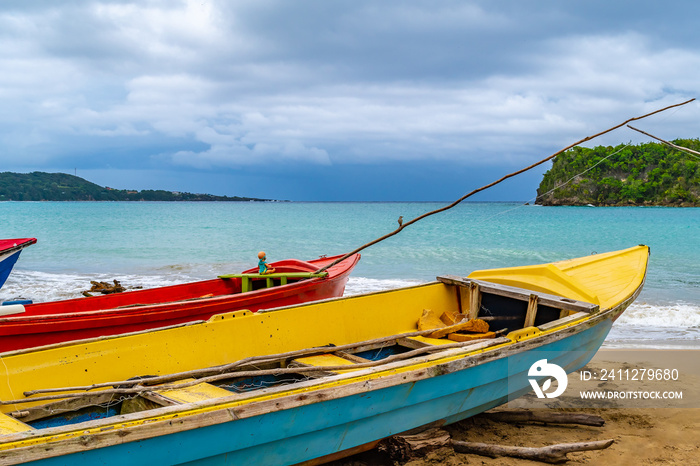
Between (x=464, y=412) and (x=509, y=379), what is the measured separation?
514mm

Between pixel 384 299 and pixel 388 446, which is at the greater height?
pixel 384 299

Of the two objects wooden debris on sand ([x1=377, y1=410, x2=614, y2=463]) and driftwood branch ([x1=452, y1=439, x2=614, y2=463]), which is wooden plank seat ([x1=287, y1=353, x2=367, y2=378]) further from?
driftwood branch ([x1=452, y1=439, x2=614, y2=463])

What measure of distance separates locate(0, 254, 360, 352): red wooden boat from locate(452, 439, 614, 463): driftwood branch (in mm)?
3826

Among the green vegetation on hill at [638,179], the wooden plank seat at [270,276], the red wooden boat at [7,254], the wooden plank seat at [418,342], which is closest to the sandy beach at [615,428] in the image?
the wooden plank seat at [418,342]

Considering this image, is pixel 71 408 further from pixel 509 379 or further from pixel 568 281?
pixel 568 281

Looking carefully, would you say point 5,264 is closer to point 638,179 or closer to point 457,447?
point 457,447

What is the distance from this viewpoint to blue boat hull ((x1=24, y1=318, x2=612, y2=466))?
10.7 feet

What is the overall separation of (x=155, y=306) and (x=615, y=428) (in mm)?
5414

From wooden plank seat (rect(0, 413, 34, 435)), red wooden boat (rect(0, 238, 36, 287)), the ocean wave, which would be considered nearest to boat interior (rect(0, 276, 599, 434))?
wooden plank seat (rect(0, 413, 34, 435))

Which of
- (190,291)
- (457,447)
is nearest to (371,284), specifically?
(190,291)

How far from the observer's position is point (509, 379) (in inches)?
198

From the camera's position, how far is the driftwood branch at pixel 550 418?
549 centimetres

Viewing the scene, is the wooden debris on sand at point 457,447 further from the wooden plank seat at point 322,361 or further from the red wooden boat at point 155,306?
the red wooden boat at point 155,306

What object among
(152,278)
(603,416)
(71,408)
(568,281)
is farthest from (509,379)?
(152,278)
